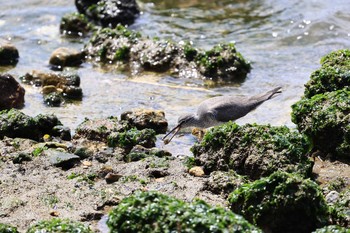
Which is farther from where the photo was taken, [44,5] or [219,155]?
[44,5]

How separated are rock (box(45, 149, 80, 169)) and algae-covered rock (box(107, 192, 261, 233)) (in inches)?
93.3

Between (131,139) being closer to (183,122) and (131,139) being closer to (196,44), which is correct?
(183,122)

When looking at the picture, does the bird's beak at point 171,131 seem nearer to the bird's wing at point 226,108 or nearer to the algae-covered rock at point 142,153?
the bird's wing at point 226,108

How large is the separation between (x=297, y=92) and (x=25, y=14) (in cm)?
673

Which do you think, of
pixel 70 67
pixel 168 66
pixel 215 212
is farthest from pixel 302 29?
pixel 215 212

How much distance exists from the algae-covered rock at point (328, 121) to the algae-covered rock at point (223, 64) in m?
3.75

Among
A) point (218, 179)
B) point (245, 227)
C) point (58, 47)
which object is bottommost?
point (58, 47)

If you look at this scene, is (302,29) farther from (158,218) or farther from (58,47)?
(158,218)

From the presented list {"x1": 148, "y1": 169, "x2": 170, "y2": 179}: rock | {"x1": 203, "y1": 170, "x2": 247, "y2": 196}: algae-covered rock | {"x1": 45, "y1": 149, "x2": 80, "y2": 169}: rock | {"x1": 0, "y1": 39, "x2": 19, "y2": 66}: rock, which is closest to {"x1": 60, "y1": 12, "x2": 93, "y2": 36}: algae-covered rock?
{"x1": 0, "y1": 39, "x2": 19, "y2": 66}: rock

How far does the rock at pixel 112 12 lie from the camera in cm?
1459

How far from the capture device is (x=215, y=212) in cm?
481

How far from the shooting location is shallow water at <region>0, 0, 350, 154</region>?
10.1m

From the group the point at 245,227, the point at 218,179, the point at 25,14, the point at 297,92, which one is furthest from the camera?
the point at 25,14

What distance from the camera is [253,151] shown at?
6785 millimetres
